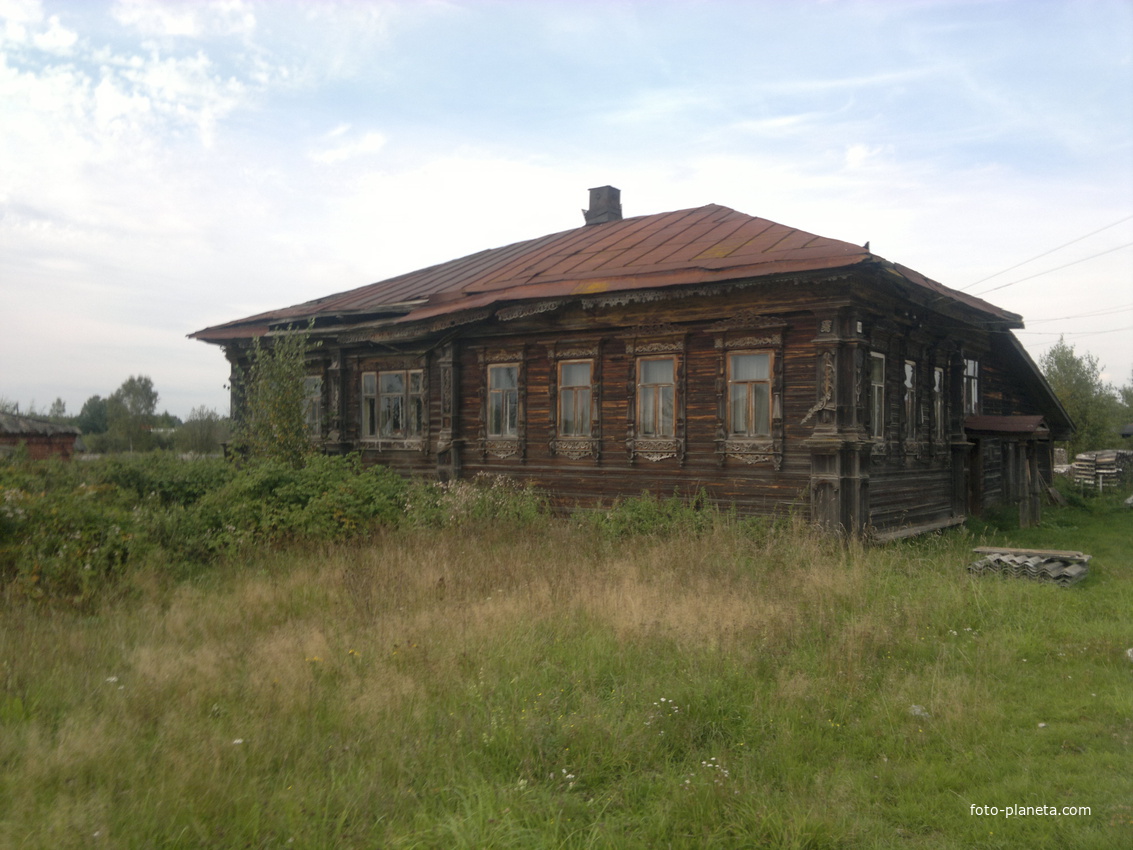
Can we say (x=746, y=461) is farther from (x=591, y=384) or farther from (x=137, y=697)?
(x=137, y=697)

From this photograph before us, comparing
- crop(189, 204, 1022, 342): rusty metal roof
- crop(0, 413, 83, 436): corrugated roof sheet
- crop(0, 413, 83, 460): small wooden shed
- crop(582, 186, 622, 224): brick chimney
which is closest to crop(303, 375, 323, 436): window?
crop(189, 204, 1022, 342): rusty metal roof

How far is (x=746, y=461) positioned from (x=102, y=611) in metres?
8.12

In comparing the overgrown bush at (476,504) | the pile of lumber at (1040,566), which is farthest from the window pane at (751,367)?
the pile of lumber at (1040,566)

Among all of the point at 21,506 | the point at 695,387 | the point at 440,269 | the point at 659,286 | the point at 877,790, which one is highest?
the point at 440,269

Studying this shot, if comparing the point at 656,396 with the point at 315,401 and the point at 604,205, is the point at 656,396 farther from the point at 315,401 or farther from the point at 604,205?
the point at 315,401

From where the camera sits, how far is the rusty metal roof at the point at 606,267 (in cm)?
1128

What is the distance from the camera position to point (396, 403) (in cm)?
1617

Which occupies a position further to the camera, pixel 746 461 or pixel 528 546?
pixel 746 461

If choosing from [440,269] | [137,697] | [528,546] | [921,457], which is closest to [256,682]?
[137,697]

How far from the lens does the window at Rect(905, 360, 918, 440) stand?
13.2m

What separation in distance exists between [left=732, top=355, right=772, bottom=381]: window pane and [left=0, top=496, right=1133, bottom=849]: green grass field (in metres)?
4.18

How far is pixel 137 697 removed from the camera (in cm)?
496

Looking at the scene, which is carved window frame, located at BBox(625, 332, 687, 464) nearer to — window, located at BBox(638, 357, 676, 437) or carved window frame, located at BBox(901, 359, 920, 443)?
window, located at BBox(638, 357, 676, 437)

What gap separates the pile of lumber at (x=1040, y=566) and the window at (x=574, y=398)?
20.4 ft
